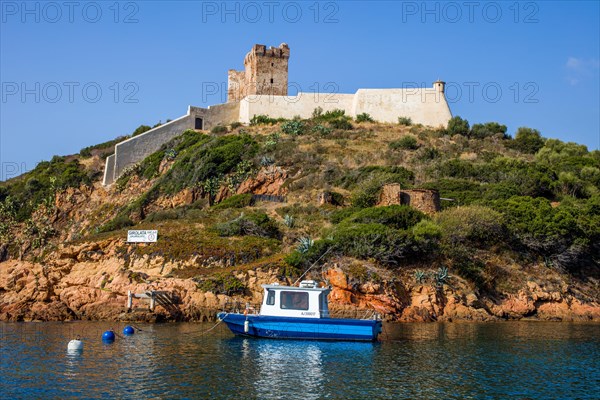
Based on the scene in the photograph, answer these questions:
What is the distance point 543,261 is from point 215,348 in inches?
842

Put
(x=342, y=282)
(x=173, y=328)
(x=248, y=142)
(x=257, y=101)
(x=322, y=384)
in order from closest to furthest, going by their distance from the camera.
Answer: (x=322, y=384), (x=173, y=328), (x=342, y=282), (x=248, y=142), (x=257, y=101)

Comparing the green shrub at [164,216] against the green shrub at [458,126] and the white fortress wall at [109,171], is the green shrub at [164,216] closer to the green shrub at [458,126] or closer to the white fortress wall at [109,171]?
the white fortress wall at [109,171]

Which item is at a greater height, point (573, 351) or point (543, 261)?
point (543, 261)

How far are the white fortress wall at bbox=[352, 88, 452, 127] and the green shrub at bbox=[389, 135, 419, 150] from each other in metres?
8.43

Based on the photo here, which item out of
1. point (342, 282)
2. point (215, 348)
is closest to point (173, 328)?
point (215, 348)

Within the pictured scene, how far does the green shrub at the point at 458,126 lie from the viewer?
60.7 metres

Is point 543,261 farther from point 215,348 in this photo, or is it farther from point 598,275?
point 215,348

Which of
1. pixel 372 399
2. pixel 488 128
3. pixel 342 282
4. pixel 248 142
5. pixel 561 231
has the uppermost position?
pixel 488 128

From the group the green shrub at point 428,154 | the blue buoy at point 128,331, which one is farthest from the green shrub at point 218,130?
the blue buoy at point 128,331

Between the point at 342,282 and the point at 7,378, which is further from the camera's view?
the point at 342,282

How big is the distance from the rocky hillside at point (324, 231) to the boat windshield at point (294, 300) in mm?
5313

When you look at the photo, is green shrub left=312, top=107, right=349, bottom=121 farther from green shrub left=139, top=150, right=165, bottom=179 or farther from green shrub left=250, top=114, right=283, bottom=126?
Result: green shrub left=139, top=150, right=165, bottom=179

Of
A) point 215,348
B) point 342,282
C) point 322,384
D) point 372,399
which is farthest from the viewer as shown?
point 342,282

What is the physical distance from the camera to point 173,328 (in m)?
26.1
